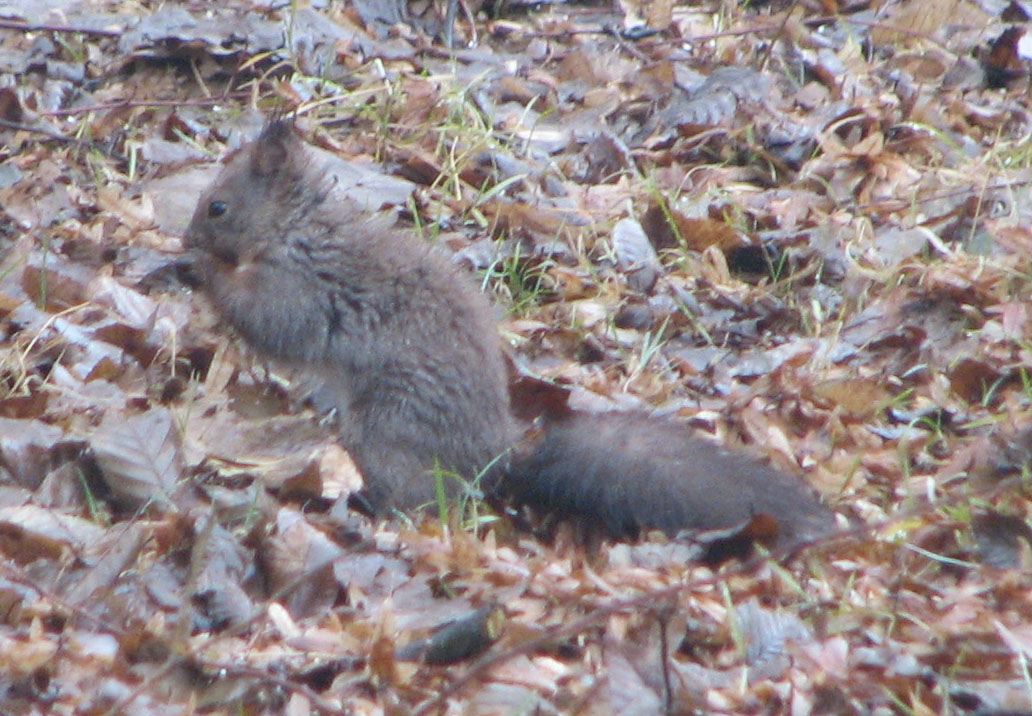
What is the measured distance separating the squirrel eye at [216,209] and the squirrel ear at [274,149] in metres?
0.16

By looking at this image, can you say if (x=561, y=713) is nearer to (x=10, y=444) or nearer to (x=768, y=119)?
(x=10, y=444)

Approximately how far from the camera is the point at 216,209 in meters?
4.68

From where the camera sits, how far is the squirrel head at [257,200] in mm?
4625

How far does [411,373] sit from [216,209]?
1.04m

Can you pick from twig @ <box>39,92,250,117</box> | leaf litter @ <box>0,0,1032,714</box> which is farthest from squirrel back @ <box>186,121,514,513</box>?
twig @ <box>39,92,250,117</box>

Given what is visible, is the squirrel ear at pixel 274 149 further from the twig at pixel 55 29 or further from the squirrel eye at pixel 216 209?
the twig at pixel 55 29

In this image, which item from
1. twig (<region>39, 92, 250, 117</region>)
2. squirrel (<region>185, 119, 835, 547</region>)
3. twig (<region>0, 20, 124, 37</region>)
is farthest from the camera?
twig (<region>0, 20, 124, 37</region>)

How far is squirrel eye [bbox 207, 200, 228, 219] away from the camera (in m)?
4.68

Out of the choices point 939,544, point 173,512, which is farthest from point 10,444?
point 939,544

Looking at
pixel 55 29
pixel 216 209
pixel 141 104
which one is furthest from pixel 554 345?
pixel 55 29

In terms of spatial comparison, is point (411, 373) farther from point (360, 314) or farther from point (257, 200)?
point (257, 200)

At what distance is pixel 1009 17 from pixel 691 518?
4344 mm

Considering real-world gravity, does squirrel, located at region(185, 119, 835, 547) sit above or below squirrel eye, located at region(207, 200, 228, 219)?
below

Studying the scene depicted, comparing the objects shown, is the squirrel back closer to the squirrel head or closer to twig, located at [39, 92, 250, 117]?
the squirrel head
